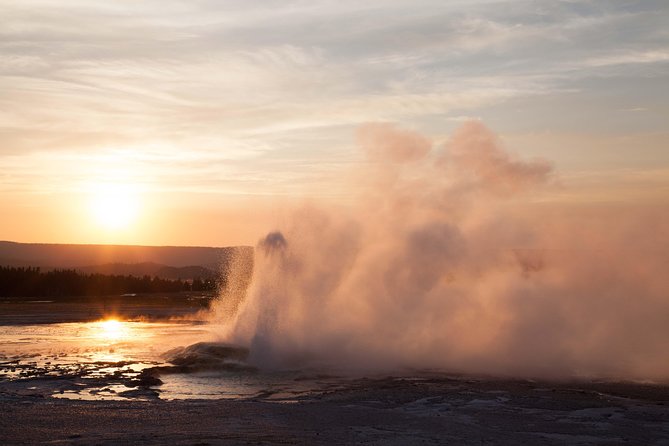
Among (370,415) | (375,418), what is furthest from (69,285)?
(375,418)

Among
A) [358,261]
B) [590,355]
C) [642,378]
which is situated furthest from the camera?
[358,261]

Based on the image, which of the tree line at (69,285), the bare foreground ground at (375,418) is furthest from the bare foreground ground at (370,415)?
the tree line at (69,285)

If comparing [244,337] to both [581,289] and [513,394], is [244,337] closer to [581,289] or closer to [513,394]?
[513,394]

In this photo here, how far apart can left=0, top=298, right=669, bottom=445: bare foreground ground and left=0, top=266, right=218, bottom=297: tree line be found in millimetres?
48470

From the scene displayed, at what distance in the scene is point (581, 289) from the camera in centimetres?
2977

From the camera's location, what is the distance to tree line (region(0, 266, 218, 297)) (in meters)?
64.5

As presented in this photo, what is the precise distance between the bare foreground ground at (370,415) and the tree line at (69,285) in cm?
4847

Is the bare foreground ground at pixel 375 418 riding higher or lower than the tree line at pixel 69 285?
lower

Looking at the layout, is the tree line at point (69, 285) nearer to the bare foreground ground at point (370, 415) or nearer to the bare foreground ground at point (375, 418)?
the bare foreground ground at point (370, 415)

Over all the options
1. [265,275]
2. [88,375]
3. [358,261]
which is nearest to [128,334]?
[265,275]

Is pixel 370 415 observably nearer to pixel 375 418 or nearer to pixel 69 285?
pixel 375 418

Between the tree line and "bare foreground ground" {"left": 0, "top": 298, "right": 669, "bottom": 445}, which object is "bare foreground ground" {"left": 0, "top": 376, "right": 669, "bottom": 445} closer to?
"bare foreground ground" {"left": 0, "top": 298, "right": 669, "bottom": 445}

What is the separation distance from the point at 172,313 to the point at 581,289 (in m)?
25.7

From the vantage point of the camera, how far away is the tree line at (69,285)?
212 feet
